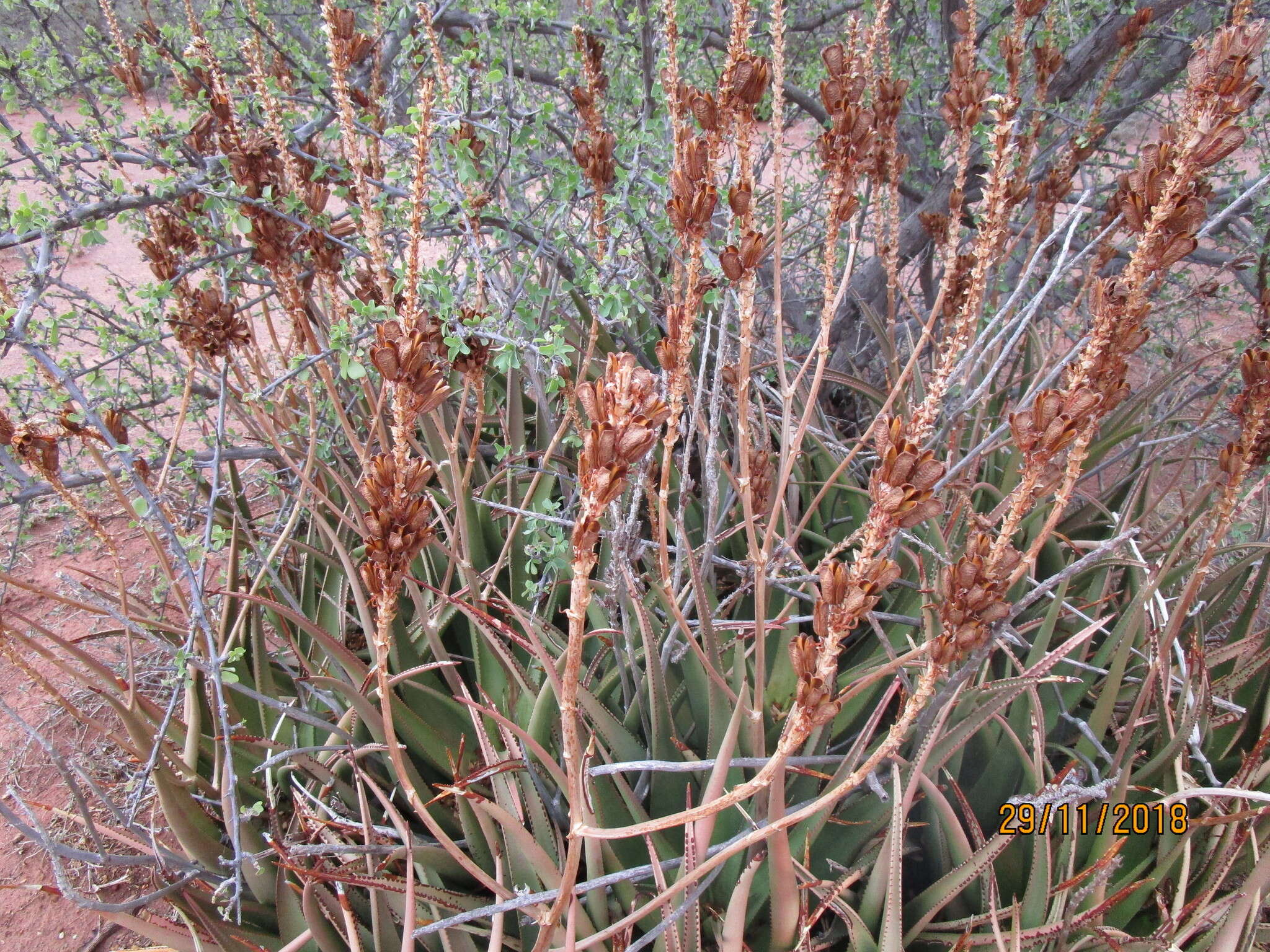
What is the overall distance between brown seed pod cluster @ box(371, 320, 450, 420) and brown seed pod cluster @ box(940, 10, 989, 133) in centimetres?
109

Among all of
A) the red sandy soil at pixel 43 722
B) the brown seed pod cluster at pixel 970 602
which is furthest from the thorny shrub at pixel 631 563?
the red sandy soil at pixel 43 722

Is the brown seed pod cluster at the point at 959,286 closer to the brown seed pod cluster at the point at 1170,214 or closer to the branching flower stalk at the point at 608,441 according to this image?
the brown seed pod cluster at the point at 1170,214

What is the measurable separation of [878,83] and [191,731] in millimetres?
1855

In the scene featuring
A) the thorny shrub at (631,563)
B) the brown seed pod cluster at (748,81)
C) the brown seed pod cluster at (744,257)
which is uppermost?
the brown seed pod cluster at (748,81)

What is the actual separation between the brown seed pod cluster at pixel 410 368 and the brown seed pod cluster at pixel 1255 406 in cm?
102

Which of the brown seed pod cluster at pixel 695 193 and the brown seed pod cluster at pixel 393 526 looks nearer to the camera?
the brown seed pod cluster at pixel 393 526

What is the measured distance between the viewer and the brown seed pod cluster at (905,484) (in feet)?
2.31

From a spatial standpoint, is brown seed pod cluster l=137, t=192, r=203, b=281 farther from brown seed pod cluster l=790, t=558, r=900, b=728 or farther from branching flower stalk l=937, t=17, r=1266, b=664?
branching flower stalk l=937, t=17, r=1266, b=664

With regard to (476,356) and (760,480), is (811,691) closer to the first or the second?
(760,480)

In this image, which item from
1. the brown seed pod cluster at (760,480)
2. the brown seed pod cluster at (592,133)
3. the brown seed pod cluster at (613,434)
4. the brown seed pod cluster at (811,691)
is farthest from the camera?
the brown seed pod cluster at (592,133)

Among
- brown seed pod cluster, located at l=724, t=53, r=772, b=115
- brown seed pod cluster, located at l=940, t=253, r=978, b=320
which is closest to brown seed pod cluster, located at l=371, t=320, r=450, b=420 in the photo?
brown seed pod cluster, located at l=724, t=53, r=772, b=115

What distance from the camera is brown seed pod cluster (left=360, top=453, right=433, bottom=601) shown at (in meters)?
0.77

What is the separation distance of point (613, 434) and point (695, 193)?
1.63ft

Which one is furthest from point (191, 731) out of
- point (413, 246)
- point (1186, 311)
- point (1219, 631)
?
point (1186, 311)
